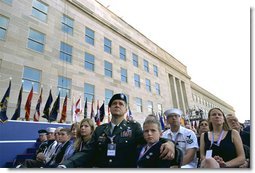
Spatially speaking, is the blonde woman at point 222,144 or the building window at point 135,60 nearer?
the blonde woman at point 222,144

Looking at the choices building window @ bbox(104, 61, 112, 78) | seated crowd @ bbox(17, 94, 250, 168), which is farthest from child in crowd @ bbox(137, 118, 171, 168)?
building window @ bbox(104, 61, 112, 78)

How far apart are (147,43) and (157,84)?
514 cm

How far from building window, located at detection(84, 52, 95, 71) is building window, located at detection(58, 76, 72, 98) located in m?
2.15

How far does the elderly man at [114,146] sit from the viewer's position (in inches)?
80.4

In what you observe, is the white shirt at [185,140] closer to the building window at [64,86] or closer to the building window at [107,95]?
the building window at [64,86]

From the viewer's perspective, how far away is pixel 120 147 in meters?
2.08

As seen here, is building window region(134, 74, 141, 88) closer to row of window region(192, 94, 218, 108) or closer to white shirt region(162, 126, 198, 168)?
white shirt region(162, 126, 198, 168)

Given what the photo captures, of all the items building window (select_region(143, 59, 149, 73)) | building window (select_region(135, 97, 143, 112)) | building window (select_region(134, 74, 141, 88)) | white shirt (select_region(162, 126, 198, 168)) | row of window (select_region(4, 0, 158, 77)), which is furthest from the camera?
building window (select_region(143, 59, 149, 73))

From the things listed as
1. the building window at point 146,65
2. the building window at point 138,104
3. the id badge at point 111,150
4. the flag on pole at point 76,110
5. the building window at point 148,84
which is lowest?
the id badge at point 111,150

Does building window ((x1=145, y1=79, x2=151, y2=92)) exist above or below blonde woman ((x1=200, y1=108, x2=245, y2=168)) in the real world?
above

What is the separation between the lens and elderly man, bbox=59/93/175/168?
2041 millimetres

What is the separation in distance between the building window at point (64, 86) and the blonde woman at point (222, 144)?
33.3ft

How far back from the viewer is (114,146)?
6.89ft

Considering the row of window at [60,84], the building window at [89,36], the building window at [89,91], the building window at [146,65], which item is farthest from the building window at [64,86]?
the building window at [146,65]
